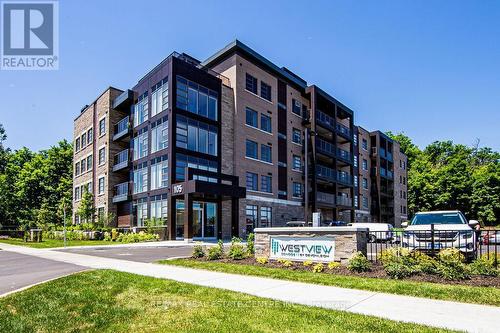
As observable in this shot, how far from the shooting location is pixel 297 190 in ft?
143

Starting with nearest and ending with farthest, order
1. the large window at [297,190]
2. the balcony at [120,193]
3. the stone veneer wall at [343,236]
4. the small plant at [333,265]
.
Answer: the small plant at [333,265] < the stone veneer wall at [343,236] < the balcony at [120,193] < the large window at [297,190]

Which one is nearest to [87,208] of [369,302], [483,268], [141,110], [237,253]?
[141,110]

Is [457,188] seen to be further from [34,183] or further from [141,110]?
[34,183]

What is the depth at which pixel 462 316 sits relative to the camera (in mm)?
6113

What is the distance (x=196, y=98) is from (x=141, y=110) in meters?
6.41

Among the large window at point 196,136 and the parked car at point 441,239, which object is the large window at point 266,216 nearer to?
the large window at point 196,136

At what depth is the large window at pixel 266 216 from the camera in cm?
3734

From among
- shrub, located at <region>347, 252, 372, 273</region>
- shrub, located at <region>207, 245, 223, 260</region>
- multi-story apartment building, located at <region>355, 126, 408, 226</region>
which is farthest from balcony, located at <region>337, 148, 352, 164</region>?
shrub, located at <region>347, 252, 372, 273</region>

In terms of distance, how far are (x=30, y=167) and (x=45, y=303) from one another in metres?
62.2

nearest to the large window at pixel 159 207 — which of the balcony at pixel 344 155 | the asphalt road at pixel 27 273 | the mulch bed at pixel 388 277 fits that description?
the asphalt road at pixel 27 273

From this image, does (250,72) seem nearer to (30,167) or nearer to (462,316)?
(462,316)

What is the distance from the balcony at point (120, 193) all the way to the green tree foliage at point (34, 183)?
56.2 ft

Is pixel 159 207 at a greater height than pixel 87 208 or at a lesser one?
greater

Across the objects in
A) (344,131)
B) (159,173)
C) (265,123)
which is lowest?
(159,173)
